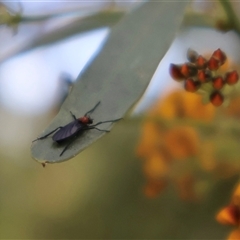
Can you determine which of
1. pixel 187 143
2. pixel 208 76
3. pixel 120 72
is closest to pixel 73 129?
pixel 120 72

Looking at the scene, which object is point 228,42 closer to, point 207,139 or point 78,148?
point 207,139

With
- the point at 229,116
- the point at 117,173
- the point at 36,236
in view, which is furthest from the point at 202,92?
the point at 36,236

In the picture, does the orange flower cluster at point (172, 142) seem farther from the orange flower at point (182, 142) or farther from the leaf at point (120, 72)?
the leaf at point (120, 72)

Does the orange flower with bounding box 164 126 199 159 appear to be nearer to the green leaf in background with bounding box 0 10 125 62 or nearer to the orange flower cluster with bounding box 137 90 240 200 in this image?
the orange flower cluster with bounding box 137 90 240 200

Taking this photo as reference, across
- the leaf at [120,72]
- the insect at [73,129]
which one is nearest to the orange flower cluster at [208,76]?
the leaf at [120,72]

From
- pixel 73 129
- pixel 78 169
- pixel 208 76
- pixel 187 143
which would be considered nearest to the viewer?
pixel 73 129

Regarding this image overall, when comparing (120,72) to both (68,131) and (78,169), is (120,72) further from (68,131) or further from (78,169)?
(78,169)

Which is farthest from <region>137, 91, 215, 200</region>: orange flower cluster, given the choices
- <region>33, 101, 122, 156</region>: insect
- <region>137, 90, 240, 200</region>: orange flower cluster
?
<region>33, 101, 122, 156</region>: insect
